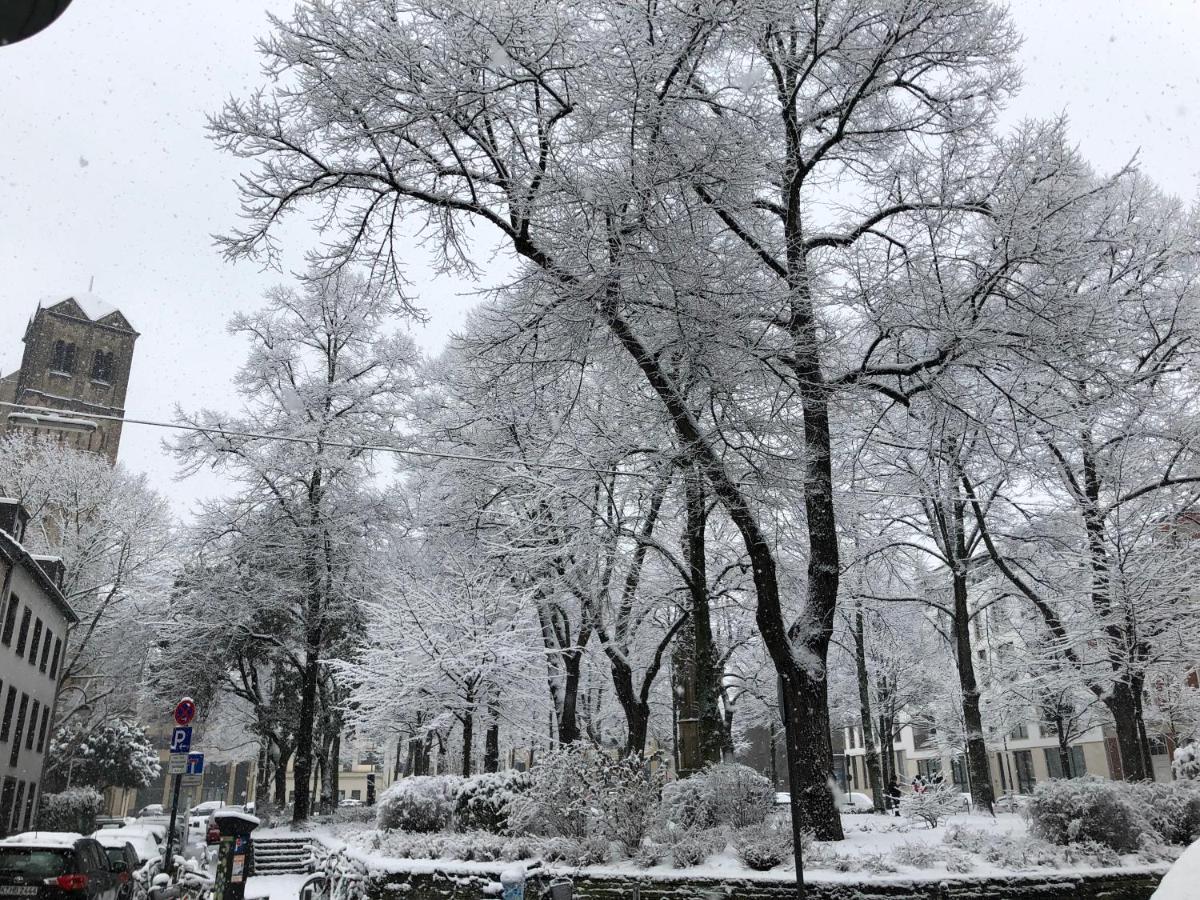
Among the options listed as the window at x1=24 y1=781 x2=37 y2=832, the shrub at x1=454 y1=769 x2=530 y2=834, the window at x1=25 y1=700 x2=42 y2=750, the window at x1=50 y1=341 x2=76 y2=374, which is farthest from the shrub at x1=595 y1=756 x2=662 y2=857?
the window at x1=50 y1=341 x2=76 y2=374

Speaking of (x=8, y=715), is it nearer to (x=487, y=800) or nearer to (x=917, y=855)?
(x=487, y=800)

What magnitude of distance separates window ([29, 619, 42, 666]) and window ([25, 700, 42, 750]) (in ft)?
5.69

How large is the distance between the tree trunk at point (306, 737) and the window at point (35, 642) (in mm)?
10349

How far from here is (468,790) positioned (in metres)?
15.2

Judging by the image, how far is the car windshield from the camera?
33.6 feet

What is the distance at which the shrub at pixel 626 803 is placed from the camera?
11.4 meters

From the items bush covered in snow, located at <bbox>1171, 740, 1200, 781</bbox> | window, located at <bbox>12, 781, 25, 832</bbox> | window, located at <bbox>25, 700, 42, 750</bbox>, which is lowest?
window, located at <bbox>12, 781, 25, 832</bbox>

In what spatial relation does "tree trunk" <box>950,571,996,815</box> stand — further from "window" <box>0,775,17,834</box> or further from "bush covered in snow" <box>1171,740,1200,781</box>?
"window" <box>0,775,17,834</box>

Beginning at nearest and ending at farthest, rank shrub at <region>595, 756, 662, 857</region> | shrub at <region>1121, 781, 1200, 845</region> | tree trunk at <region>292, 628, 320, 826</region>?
1. shrub at <region>1121, 781, 1200, 845</region>
2. shrub at <region>595, 756, 662, 857</region>
3. tree trunk at <region>292, 628, 320, 826</region>

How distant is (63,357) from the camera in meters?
70.8

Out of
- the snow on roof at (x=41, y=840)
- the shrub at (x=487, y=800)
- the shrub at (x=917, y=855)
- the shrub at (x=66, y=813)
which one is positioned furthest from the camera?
the shrub at (x=66, y=813)

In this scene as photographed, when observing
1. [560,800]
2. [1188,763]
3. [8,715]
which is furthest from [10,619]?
[1188,763]

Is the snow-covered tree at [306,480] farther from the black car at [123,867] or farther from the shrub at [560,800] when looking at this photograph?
the shrub at [560,800]

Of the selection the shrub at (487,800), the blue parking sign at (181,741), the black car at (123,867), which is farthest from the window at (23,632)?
the shrub at (487,800)
